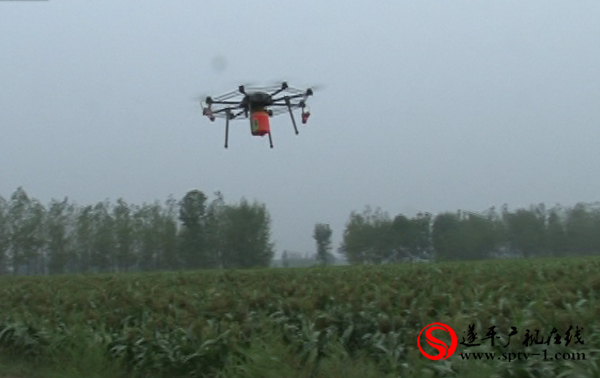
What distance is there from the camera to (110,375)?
23.7 feet

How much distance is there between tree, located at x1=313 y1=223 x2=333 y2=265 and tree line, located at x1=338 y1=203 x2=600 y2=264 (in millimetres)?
2410

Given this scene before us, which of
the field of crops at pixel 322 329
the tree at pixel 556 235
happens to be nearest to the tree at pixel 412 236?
the tree at pixel 556 235

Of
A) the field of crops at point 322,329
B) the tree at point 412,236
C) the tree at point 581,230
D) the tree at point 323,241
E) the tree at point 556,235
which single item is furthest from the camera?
the tree at point 323,241

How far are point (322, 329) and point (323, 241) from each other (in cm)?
2193

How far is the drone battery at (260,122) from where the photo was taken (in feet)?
39.7

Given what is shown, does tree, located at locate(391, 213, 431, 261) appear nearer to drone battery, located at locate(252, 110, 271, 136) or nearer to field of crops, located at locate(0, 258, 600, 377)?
drone battery, located at locate(252, 110, 271, 136)

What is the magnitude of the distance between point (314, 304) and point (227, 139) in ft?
18.6

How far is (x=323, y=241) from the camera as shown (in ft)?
94.8

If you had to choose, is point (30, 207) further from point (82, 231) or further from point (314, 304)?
point (314, 304)

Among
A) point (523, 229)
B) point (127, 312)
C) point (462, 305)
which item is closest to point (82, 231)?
point (523, 229)

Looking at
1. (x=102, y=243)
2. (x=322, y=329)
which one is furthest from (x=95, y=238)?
(x=322, y=329)

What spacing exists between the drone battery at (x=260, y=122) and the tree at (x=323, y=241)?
54.6ft

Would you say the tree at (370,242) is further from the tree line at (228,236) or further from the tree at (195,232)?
the tree at (195,232)

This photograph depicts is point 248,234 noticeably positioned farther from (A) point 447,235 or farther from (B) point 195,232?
(A) point 447,235
